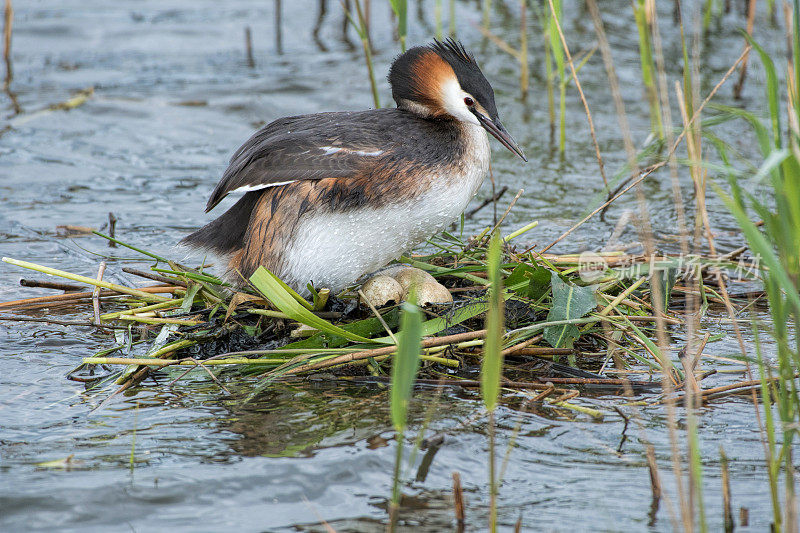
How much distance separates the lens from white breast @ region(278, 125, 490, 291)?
413cm

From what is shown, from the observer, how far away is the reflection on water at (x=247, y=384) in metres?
2.99

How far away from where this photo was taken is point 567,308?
Result: 3.90 m

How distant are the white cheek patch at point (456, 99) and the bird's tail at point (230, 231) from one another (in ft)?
3.28

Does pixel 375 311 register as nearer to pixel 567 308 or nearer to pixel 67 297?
pixel 567 308

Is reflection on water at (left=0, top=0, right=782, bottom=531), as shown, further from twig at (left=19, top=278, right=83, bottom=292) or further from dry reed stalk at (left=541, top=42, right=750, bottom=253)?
dry reed stalk at (left=541, top=42, right=750, bottom=253)

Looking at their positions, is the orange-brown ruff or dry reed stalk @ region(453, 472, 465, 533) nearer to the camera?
dry reed stalk @ region(453, 472, 465, 533)

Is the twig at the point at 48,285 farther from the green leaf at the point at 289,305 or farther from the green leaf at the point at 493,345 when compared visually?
the green leaf at the point at 493,345

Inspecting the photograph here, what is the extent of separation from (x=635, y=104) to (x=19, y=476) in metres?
7.01

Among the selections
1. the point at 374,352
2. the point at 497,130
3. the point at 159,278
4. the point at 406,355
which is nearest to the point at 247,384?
the point at 374,352

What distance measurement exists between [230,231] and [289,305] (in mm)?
974

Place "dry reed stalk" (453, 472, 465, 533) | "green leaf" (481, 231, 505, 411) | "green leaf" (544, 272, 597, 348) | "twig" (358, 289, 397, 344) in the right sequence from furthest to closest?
"green leaf" (544, 272, 597, 348)
"twig" (358, 289, 397, 344)
"dry reed stalk" (453, 472, 465, 533)
"green leaf" (481, 231, 505, 411)

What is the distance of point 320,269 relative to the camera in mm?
4227

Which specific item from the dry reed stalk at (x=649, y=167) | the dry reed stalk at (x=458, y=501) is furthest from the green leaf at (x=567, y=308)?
the dry reed stalk at (x=458, y=501)

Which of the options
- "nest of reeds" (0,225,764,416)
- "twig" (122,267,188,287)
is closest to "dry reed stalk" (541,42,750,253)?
"nest of reeds" (0,225,764,416)
